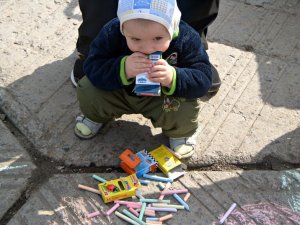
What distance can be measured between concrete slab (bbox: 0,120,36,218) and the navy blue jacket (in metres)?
0.62

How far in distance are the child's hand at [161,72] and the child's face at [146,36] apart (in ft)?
0.22

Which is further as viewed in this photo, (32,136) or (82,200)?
(32,136)

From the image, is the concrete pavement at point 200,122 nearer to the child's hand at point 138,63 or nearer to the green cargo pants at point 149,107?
the green cargo pants at point 149,107

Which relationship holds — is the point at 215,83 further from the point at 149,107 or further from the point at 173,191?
the point at 173,191

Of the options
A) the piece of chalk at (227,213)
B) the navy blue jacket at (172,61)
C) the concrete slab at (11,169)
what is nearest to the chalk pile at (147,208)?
the piece of chalk at (227,213)

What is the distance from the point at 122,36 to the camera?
2.34 meters

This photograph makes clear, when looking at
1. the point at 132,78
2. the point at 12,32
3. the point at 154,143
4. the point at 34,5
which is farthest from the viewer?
the point at 34,5

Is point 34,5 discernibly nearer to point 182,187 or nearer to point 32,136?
point 32,136

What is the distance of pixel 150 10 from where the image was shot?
1962 millimetres

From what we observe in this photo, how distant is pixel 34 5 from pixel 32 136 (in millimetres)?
1452

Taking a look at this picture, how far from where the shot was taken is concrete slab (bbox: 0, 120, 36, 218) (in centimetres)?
236

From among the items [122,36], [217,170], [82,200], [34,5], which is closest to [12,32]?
[34,5]

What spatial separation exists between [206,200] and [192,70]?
0.68m

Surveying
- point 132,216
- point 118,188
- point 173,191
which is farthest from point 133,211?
point 173,191
